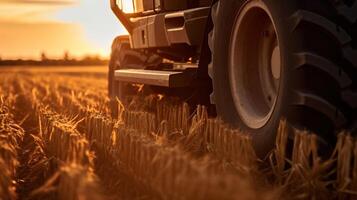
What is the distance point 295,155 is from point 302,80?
0.45 meters

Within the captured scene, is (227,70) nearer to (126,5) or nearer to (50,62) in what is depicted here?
(126,5)

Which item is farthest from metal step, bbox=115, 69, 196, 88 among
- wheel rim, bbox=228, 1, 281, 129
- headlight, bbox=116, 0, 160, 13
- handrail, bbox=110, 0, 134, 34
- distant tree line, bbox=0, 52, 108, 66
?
distant tree line, bbox=0, 52, 108, 66

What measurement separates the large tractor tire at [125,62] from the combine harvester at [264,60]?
2.29 ft

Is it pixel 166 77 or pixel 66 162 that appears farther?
pixel 166 77

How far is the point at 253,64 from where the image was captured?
4996 mm

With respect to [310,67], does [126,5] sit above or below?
above

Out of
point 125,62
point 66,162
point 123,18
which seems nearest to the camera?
point 66,162

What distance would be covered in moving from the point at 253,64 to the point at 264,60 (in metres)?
0.14

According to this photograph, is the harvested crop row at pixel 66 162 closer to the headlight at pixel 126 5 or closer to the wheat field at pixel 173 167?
the wheat field at pixel 173 167

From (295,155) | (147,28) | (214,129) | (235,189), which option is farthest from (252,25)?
(147,28)

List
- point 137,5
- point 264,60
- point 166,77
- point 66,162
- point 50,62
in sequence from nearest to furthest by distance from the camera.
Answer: point 66,162 < point 264,60 < point 166,77 < point 137,5 < point 50,62

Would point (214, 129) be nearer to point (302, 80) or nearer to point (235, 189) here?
point (302, 80)

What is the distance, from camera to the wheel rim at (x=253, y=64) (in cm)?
480

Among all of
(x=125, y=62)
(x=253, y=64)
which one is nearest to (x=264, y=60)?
(x=253, y=64)
